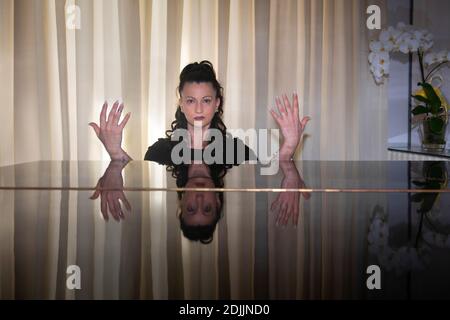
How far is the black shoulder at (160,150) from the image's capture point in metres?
2.07

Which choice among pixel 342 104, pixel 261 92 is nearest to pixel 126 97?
pixel 261 92

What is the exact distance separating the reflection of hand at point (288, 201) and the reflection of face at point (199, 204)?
0.09 metres

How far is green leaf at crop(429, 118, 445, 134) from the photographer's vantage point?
198 centimetres

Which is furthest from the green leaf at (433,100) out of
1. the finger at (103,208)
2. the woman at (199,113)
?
the finger at (103,208)

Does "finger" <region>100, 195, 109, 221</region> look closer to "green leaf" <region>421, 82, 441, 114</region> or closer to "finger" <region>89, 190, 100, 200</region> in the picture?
"finger" <region>89, 190, 100, 200</region>

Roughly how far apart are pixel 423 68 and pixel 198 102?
1.17 m

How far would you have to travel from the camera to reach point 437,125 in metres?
1.98

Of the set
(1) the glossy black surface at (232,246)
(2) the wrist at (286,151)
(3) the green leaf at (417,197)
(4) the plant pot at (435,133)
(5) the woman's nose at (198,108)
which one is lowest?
(1) the glossy black surface at (232,246)

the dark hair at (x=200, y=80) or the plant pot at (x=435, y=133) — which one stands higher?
the dark hair at (x=200, y=80)

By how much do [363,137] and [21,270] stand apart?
7.04ft

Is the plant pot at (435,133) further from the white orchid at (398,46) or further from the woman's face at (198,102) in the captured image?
the woman's face at (198,102)

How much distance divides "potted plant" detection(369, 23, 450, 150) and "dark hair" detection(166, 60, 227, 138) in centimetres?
79

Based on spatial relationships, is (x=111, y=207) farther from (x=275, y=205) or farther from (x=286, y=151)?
(x=286, y=151)

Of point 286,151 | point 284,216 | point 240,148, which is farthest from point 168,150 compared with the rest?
point 284,216
